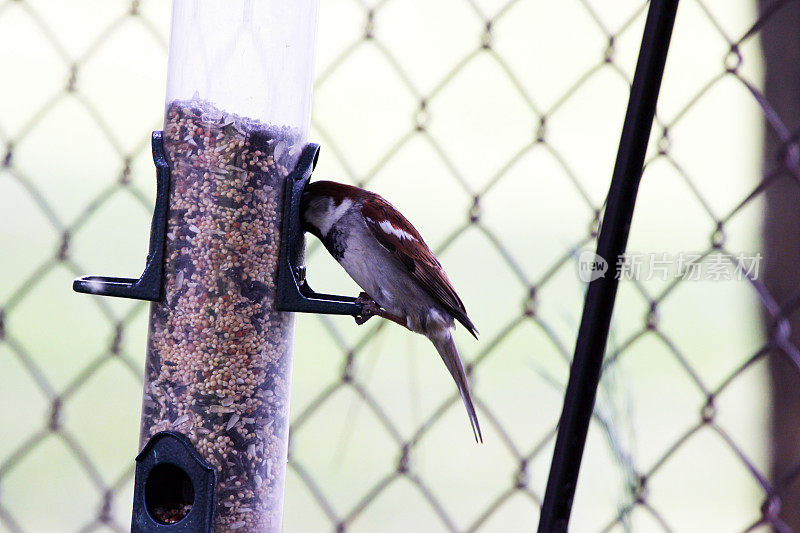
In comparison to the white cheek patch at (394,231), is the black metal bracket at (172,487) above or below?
below

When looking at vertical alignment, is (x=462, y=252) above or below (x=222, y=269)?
above

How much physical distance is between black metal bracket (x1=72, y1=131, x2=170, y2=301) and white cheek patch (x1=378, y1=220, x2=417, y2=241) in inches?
11.4

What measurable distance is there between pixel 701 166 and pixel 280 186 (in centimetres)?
88

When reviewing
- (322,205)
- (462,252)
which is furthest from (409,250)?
(462,252)

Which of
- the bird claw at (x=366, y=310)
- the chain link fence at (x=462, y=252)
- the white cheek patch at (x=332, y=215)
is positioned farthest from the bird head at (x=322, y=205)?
the chain link fence at (x=462, y=252)

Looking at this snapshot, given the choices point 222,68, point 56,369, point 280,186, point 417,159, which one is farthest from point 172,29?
point 56,369

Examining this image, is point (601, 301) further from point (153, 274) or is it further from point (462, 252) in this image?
point (462, 252)

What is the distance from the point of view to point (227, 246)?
102 centimetres

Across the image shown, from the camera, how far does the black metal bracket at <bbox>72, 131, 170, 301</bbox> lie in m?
1.02

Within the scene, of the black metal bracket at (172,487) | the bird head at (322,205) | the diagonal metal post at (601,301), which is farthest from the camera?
the bird head at (322,205)

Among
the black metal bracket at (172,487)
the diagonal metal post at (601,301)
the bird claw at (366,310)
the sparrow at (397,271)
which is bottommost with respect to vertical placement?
the diagonal metal post at (601,301)

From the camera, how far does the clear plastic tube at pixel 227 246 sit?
3.30 feet

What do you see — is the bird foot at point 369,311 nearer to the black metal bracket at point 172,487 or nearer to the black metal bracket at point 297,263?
the black metal bracket at point 297,263

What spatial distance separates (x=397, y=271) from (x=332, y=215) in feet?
0.43
